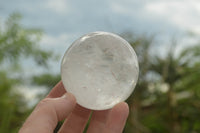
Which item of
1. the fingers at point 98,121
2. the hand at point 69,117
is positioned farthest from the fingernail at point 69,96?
the fingers at point 98,121

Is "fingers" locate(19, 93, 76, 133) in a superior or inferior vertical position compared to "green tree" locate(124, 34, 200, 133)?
superior

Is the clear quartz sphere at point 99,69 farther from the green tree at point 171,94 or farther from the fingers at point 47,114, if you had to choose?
the green tree at point 171,94

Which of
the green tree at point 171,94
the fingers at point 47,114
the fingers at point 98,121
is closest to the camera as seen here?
the fingers at point 47,114

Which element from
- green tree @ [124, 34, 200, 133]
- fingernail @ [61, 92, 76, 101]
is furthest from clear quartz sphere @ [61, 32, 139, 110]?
green tree @ [124, 34, 200, 133]

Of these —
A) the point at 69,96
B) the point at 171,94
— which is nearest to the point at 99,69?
the point at 69,96

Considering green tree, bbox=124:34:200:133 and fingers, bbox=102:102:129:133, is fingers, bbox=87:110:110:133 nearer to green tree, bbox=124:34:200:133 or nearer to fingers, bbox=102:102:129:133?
fingers, bbox=102:102:129:133

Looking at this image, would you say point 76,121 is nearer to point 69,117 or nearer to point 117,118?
point 69,117

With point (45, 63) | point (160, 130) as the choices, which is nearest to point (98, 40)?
point (45, 63)
